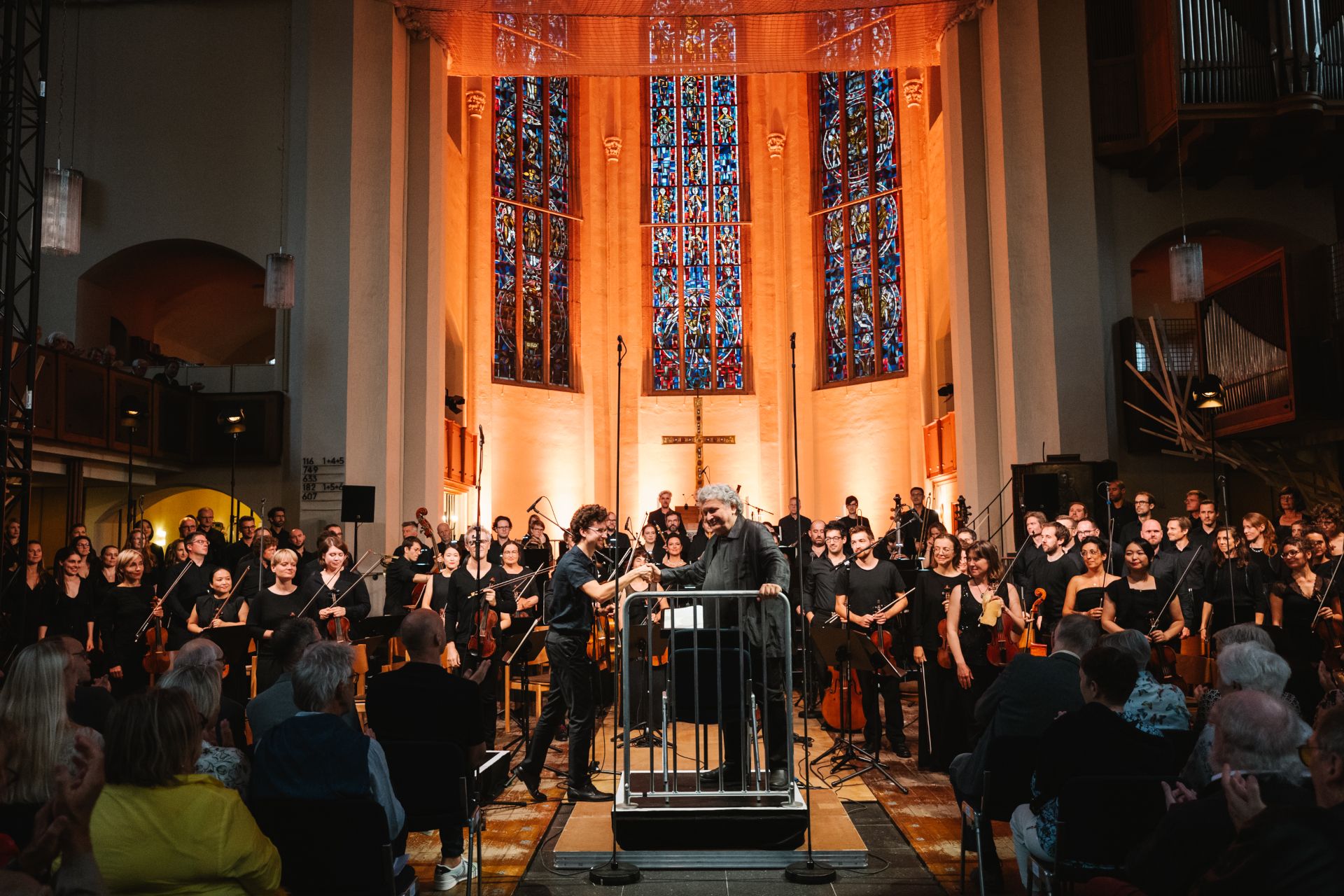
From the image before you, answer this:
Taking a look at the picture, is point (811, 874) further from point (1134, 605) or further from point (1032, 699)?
point (1134, 605)

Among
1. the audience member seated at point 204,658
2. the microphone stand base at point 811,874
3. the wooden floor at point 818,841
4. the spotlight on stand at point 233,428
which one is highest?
the spotlight on stand at point 233,428

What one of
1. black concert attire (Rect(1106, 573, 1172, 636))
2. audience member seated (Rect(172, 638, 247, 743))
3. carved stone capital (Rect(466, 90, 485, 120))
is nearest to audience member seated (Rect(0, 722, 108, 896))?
audience member seated (Rect(172, 638, 247, 743))

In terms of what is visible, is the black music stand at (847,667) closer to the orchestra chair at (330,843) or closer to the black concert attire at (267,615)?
the black concert attire at (267,615)

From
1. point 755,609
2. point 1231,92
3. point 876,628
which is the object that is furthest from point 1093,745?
point 1231,92

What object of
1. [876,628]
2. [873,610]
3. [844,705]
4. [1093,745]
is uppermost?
[873,610]

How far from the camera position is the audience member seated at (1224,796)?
2.67 m

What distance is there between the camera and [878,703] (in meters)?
7.46

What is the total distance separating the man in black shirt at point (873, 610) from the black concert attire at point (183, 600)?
4.71 meters

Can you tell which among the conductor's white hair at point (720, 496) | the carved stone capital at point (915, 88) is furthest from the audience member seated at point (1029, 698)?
the carved stone capital at point (915, 88)

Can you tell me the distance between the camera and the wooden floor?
186 inches

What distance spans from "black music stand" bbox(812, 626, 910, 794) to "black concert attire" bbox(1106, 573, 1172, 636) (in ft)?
5.43

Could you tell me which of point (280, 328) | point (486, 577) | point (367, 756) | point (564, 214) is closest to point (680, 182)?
point (564, 214)

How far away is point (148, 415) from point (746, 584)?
9.53m

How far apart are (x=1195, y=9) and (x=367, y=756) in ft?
40.6
